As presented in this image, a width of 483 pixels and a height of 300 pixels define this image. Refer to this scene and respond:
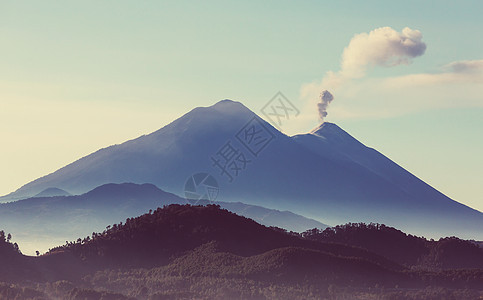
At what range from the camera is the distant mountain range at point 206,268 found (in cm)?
4597

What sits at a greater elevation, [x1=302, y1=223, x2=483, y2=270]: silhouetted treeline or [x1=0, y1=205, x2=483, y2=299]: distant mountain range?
[x1=302, y1=223, x2=483, y2=270]: silhouetted treeline

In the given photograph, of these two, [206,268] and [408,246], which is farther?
[408,246]

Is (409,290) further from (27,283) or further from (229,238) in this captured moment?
(27,283)

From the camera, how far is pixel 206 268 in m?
51.9

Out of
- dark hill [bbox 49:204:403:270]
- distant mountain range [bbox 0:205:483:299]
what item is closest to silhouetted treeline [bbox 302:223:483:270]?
dark hill [bbox 49:204:403:270]

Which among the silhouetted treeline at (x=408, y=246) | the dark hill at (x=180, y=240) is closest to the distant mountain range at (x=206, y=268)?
the dark hill at (x=180, y=240)

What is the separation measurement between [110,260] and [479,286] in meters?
26.3

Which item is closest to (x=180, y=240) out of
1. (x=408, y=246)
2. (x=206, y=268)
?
(x=206, y=268)

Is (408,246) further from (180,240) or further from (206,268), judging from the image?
(206,268)

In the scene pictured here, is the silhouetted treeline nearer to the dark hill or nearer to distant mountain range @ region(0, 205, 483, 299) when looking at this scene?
the dark hill

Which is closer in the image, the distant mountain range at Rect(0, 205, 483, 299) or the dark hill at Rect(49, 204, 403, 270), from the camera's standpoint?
the distant mountain range at Rect(0, 205, 483, 299)

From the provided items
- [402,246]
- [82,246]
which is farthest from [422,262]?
[82,246]

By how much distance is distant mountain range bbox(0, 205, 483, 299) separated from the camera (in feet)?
151

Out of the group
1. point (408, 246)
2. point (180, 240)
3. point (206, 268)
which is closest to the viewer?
point (206, 268)
